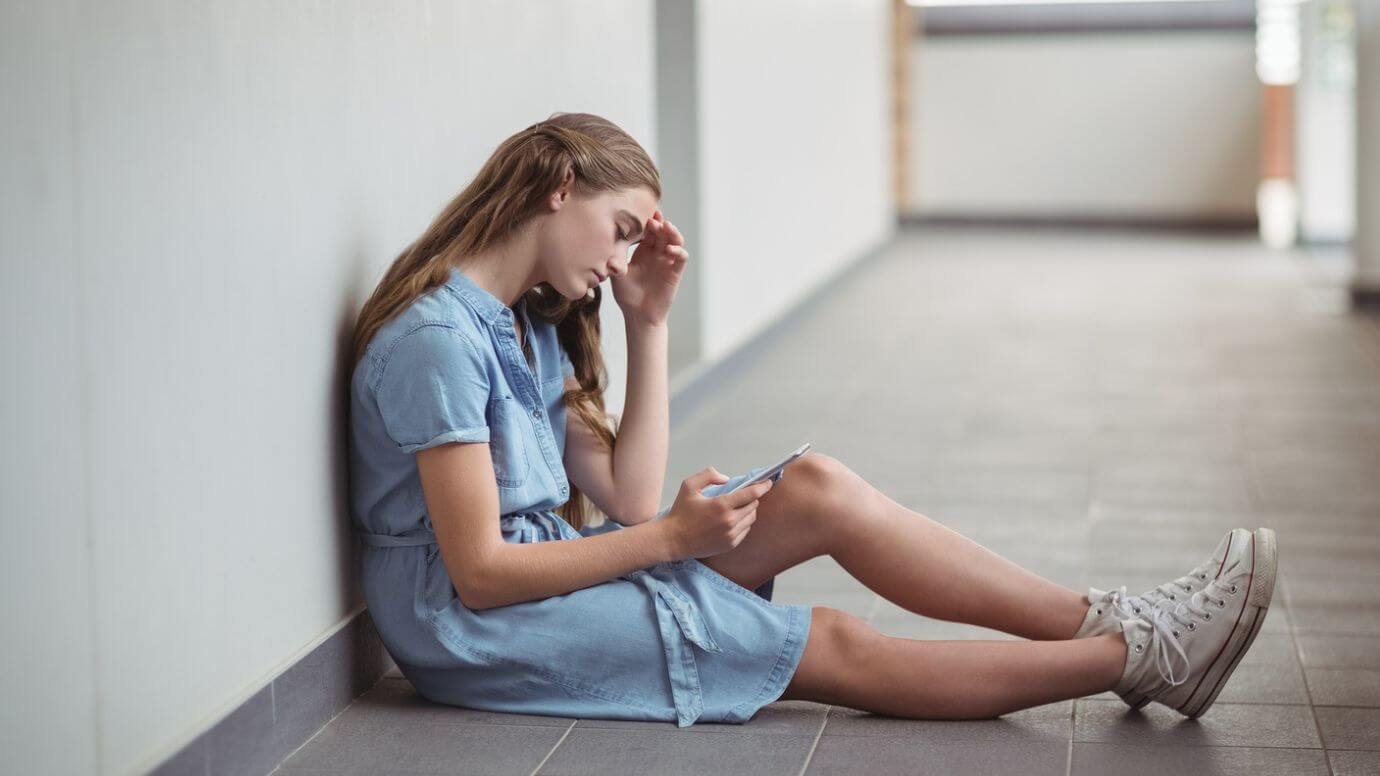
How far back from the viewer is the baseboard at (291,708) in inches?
70.1

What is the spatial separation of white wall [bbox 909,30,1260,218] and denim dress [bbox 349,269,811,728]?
Answer: 29.1 feet

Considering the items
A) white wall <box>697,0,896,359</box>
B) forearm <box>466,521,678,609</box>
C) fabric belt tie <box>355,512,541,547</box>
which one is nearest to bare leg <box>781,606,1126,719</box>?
forearm <box>466,521,678,609</box>

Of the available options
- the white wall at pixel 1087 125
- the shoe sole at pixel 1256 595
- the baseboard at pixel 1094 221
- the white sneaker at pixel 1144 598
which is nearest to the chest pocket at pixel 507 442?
the white sneaker at pixel 1144 598

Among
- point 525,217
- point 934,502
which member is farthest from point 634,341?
point 934,502

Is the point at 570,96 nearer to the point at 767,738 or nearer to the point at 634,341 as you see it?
the point at 634,341

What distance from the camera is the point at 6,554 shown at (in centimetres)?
142

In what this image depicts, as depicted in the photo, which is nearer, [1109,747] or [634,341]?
[1109,747]

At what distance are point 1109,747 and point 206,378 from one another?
1.15m

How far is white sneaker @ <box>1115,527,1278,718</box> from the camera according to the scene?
196cm

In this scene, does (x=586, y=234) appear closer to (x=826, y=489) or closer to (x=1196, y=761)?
(x=826, y=489)

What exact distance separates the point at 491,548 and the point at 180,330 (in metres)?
0.43

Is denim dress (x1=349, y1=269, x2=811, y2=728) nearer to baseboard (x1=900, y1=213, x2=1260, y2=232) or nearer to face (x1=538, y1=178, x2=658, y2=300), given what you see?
face (x1=538, y1=178, x2=658, y2=300)

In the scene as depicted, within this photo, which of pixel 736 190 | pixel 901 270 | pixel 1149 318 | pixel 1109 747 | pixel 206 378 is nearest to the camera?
pixel 206 378

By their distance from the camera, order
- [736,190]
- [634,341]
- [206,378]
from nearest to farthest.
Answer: [206,378], [634,341], [736,190]
